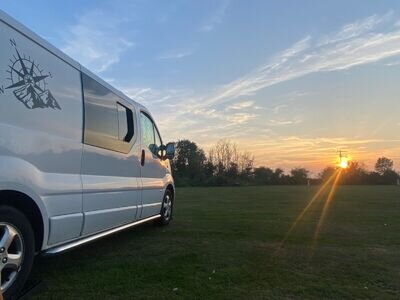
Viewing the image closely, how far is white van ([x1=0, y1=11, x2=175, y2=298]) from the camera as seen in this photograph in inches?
142

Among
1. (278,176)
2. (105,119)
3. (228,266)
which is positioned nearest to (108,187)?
(105,119)

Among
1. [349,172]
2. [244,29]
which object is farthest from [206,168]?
[244,29]

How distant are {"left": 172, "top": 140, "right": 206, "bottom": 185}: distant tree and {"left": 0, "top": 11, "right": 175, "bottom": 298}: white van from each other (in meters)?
53.2

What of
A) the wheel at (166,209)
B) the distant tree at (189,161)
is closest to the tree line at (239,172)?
the distant tree at (189,161)

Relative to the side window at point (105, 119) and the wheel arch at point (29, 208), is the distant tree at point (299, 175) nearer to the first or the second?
the side window at point (105, 119)

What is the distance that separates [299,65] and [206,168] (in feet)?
167

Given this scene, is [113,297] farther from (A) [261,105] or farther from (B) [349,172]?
(B) [349,172]

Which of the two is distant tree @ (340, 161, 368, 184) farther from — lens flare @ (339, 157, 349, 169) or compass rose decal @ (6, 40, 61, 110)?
compass rose decal @ (6, 40, 61, 110)

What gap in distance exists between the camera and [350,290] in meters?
4.23

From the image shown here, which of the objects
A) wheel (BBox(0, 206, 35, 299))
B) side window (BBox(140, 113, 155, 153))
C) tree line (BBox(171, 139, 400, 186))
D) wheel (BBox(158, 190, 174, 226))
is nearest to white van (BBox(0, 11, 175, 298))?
wheel (BBox(0, 206, 35, 299))

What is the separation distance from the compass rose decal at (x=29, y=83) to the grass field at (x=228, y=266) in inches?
68.1

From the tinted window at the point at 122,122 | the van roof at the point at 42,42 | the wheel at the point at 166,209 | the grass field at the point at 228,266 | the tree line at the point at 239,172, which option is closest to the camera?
the van roof at the point at 42,42

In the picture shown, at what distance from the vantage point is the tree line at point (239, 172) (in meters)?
56.8

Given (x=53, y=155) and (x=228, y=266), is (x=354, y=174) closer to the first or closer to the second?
(x=228, y=266)
